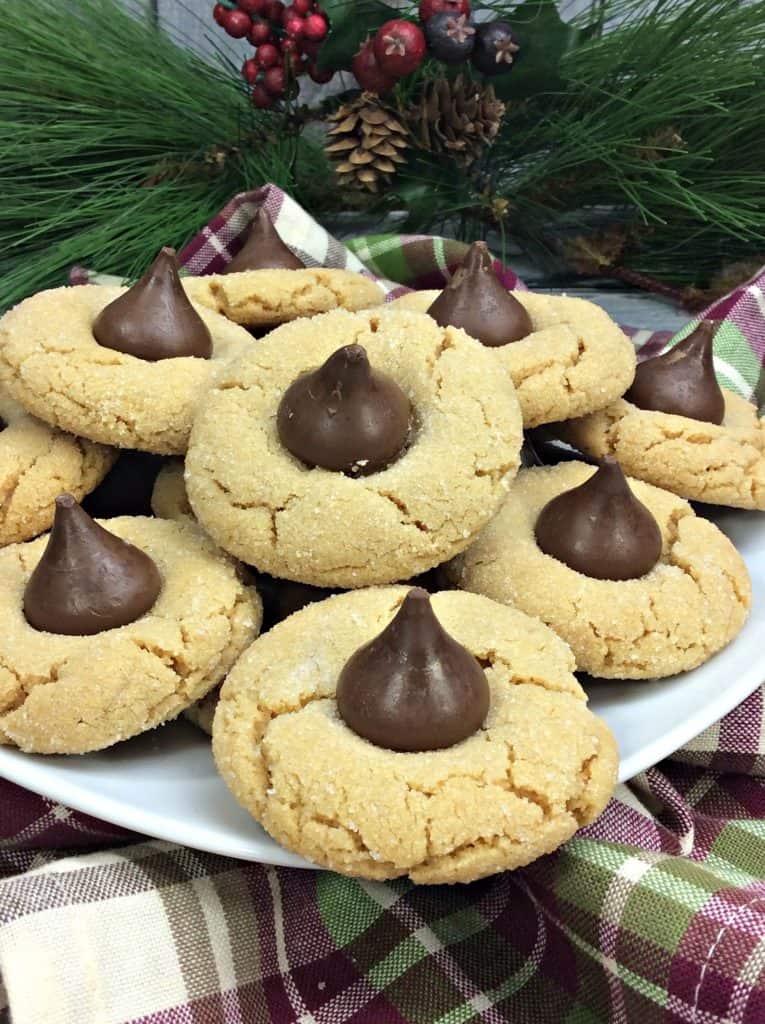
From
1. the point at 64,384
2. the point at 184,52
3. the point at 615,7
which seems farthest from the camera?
the point at 184,52

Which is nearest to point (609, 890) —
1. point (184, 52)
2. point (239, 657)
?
point (239, 657)

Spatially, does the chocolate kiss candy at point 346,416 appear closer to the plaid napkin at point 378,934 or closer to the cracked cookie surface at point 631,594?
Result: the cracked cookie surface at point 631,594

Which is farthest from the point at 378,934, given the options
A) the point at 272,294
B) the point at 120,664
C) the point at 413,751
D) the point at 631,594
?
the point at 272,294

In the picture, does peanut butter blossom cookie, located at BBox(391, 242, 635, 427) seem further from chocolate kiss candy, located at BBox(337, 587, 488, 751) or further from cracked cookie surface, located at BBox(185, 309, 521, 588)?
chocolate kiss candy, located at BBox(337, 587, 488, 751)

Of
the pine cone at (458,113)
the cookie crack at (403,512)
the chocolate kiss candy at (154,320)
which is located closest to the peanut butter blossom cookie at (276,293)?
the chocolate kiss candy at (154,320)

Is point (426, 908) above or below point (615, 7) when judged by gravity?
below

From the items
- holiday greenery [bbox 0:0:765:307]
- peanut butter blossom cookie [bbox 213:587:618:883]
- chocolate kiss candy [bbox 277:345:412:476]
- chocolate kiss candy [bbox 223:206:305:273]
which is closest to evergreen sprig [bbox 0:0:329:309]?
holiday greenery [bbox 0:0:765:307]

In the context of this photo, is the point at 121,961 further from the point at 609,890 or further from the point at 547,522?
the point at 547,522
